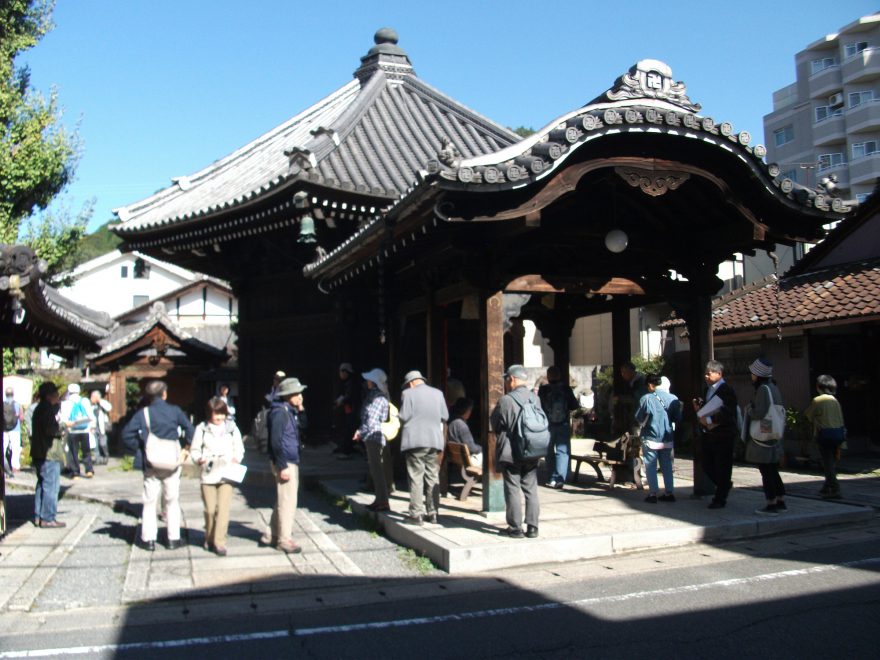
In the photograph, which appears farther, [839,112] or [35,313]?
[839,112]

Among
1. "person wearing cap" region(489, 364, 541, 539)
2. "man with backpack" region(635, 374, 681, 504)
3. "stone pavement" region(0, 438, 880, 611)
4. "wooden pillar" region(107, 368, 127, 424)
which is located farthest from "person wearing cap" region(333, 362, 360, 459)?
"wooden pillar" region(107, 368, 127, 424)

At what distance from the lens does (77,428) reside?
50.1ft

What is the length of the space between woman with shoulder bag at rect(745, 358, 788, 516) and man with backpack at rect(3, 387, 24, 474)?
29.8ft

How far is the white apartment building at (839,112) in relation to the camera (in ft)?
155

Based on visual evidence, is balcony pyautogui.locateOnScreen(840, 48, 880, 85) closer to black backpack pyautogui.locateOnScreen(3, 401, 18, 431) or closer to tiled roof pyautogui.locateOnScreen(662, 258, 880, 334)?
tiled roof pyautogui.locateOnScreen(662, 258, 880, 334)

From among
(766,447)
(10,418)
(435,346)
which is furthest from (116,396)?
(766,447)

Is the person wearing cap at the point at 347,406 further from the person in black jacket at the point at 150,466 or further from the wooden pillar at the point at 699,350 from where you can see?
the wooden pillar at the point at 699,350

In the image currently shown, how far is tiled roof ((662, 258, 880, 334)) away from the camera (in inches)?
548

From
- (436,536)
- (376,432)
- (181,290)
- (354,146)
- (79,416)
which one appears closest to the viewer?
(436,536)

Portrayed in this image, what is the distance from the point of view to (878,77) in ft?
157

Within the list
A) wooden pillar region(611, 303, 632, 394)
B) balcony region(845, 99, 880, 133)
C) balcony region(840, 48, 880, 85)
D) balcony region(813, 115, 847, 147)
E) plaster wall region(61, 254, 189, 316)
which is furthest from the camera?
plaster wall region(61, 254, 189, 316)

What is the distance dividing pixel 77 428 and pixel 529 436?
11.3m

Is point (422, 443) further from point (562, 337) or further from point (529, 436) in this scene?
point (562, 337)

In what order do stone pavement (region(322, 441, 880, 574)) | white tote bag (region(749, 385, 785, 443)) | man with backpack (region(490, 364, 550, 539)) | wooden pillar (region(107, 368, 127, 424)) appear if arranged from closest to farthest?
stone pavement (region(322, 441, 880, 574)) → man with backpack (region(490, 364, 550, 539)) → white tote bag (region(749, 385, 785, 443)) → wooden pillar (region(107, 368, 127, 424))
